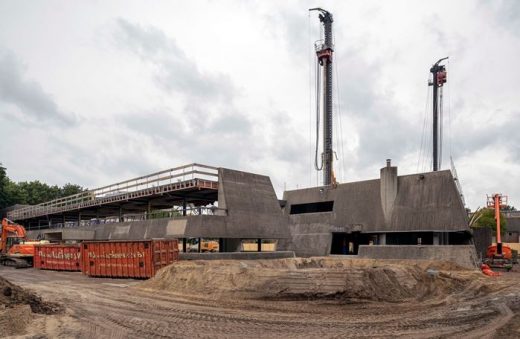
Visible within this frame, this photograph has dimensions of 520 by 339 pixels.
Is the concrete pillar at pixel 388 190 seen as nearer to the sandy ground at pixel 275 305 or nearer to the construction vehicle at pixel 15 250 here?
the sandy ground at pixel 275 305

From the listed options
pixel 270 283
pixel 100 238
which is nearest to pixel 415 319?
pixel 270 283

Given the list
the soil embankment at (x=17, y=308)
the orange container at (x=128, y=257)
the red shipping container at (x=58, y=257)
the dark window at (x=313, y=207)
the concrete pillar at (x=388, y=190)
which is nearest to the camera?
the soil embankment at (x=17, y=308)

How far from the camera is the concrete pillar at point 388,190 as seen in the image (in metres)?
41.3

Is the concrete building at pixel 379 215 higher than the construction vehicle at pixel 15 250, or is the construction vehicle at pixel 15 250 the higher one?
the concrete building at pixel 379 215

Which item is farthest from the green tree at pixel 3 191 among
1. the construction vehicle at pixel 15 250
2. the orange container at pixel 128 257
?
the orange container at pixel 128 257

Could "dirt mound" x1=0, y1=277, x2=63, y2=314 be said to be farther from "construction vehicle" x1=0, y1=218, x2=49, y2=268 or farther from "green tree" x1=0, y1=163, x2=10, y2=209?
"green tree" x1=0, y1=163, x2=10, y2=209

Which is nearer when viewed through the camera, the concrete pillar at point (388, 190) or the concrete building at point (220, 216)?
the concrete building at point (220, 216)

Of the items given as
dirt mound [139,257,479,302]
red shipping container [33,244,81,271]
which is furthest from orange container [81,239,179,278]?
red shipping container [33,244,81,271]

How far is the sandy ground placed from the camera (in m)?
13.9

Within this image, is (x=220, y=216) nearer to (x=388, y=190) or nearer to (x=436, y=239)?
(x=388, y=190)

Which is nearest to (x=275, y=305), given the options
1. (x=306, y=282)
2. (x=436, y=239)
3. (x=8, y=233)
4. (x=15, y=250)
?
(x=306, y=282)

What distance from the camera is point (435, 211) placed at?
38219 mm

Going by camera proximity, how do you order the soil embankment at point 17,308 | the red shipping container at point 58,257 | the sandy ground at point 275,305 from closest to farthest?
the soil embankment at point 17,308 < the sandy ground at point 275,305 < the red shipping container at point 58,257

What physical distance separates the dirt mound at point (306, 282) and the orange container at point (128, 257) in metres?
2.63
